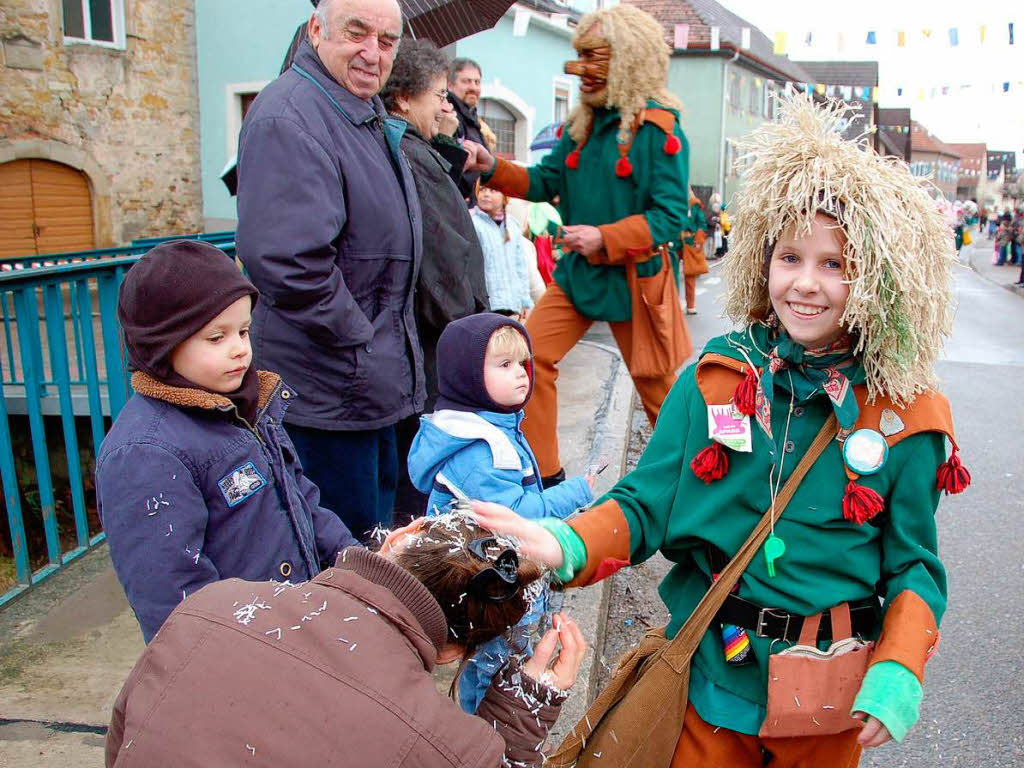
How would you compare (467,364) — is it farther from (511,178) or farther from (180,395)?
(511,178)

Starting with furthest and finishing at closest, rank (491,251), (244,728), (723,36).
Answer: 1. (723,36)
2. (491,251)
3. (244,728)

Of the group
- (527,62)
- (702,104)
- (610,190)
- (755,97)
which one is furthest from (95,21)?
(755,97)

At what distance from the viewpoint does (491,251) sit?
5.83 metres

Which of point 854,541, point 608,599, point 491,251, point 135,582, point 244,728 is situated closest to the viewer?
point 244,728

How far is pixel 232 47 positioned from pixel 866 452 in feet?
46.9

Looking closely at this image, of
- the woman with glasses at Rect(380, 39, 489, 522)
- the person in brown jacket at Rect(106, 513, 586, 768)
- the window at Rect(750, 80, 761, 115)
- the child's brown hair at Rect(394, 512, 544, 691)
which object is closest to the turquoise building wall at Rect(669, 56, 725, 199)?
the window at Rect(750, 80, 761, 115)

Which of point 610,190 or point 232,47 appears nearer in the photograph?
point 610,190

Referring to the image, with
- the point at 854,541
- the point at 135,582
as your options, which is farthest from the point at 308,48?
the point at 854,541

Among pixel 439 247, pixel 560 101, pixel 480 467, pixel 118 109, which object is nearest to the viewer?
pixel 480 467

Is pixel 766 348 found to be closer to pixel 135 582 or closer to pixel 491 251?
pixel 135 582

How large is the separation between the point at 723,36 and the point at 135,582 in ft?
114

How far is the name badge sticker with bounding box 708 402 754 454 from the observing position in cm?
191

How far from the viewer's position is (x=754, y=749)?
6.36ft

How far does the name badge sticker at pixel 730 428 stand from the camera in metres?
1.91
